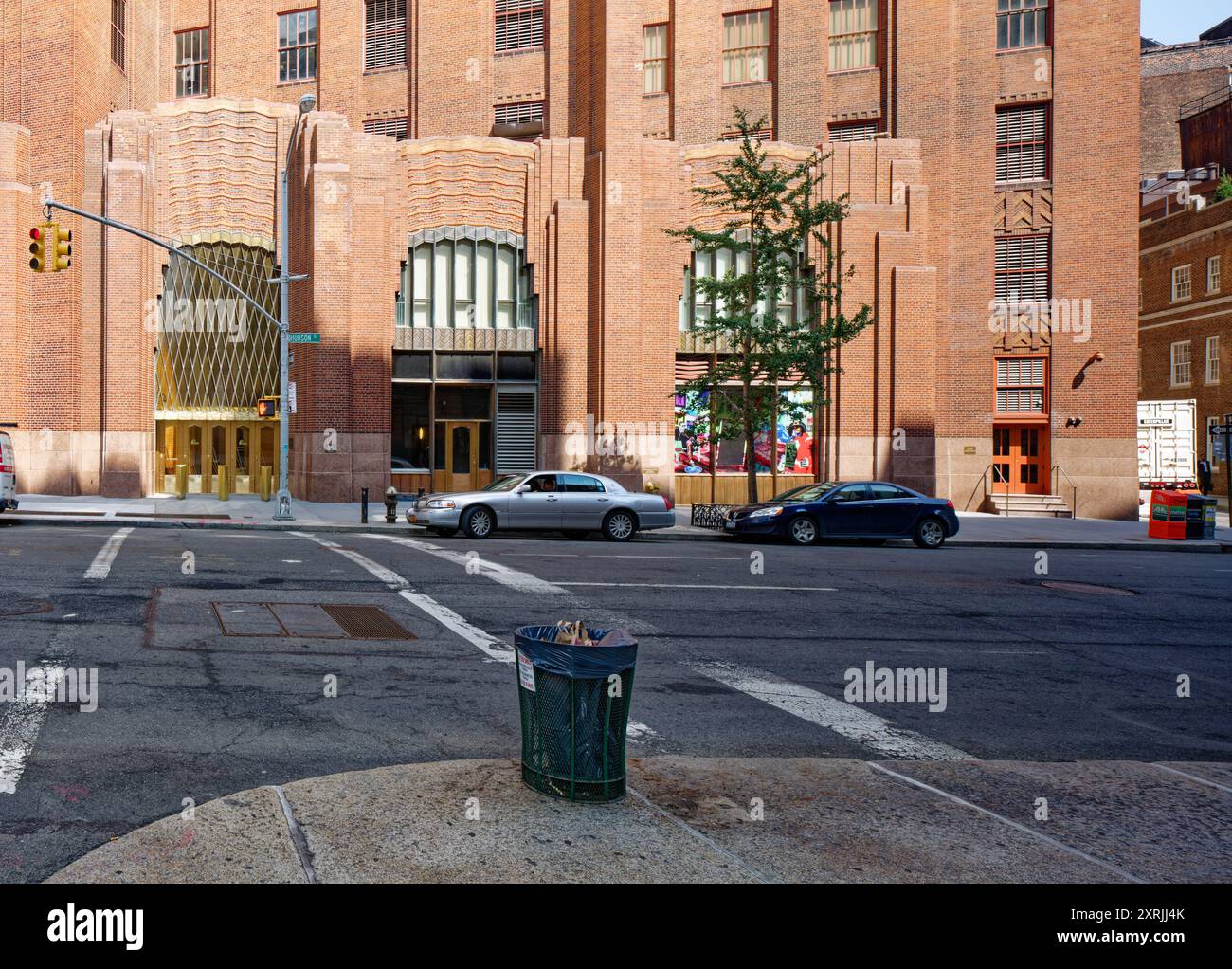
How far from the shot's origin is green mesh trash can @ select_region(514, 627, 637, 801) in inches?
194

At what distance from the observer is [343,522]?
22672 millimetres

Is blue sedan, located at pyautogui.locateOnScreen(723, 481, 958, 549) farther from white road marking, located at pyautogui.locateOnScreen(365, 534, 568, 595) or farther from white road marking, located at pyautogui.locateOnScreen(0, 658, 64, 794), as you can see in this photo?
white road marking, located at pyautogui.locateOnScreen(0, 658, 64, 794)

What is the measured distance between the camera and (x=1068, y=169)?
102ft

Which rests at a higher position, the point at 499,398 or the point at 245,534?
the point at 499,398

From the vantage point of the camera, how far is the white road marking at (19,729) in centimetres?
527

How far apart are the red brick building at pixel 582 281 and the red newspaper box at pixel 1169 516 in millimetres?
6803

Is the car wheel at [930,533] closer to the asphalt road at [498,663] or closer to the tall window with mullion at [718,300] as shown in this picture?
the asphalt road at [498,663]

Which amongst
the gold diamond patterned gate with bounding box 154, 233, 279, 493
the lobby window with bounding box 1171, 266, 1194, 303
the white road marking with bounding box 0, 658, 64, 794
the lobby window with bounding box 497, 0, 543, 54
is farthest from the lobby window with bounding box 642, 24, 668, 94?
the white road marking with bounding box 0, 658, 64, 794

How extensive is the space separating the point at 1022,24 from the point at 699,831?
34.5 m

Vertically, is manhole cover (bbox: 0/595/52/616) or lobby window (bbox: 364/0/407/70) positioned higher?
lobby window (bbox: 364/0/407/70)

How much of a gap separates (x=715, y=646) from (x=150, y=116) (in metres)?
29.6

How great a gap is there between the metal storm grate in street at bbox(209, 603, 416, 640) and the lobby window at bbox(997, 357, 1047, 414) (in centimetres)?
2637
